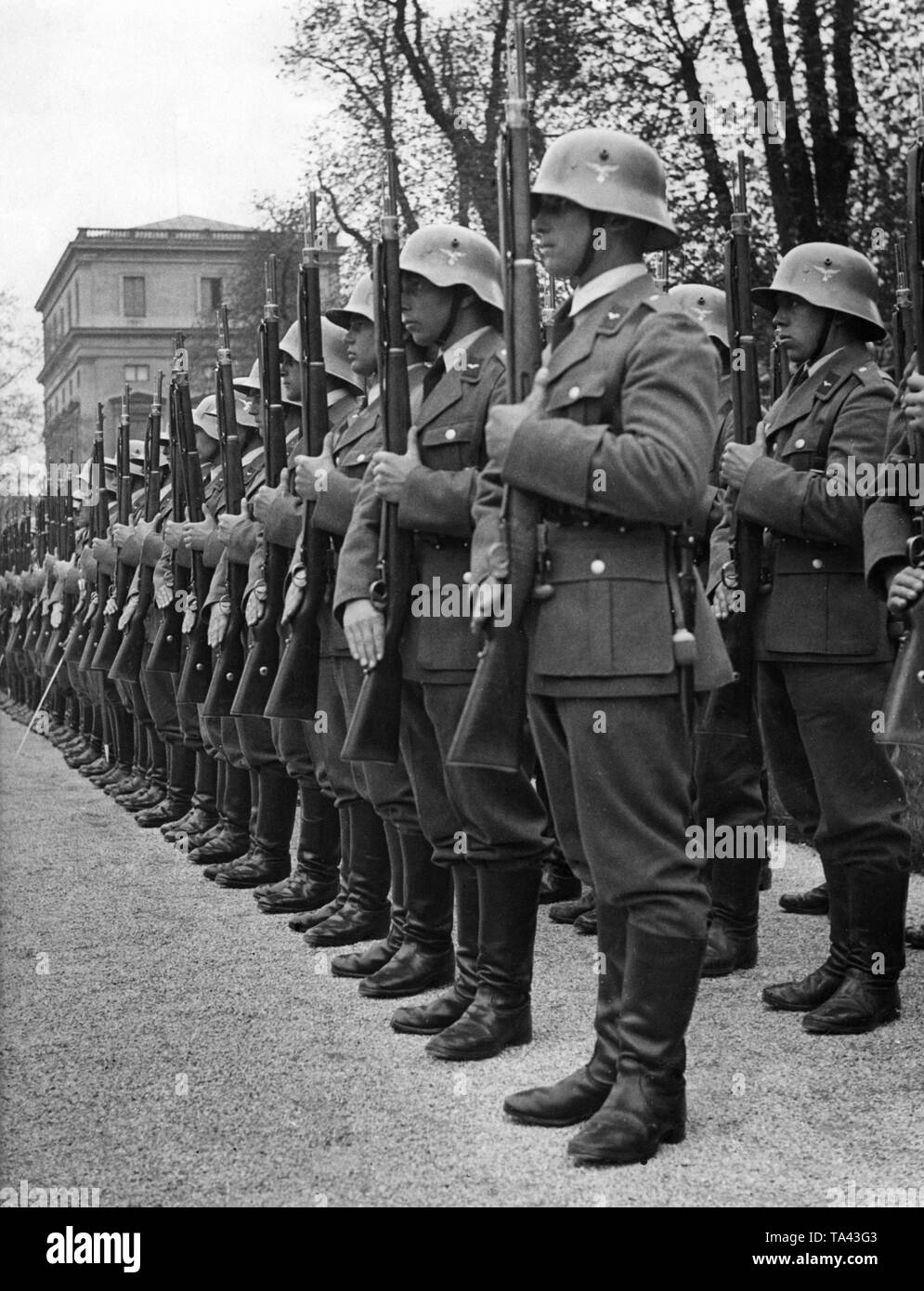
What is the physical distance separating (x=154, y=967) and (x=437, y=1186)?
2.72 metres

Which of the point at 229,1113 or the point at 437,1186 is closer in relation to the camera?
the point at 437,1186

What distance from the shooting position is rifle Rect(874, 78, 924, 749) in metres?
4.61

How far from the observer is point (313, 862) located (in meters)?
7.62

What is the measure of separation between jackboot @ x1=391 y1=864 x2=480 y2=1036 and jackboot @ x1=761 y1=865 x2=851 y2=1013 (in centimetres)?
95

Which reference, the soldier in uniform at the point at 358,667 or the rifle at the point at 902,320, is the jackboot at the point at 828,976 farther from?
the rifle at the point at 902,320

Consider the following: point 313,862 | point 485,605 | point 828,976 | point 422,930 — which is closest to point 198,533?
point 313,862

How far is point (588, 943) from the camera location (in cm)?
688

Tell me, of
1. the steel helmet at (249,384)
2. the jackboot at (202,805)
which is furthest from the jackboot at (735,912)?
the steel helmet at (249,384)

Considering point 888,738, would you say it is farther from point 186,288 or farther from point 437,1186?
point 186,288

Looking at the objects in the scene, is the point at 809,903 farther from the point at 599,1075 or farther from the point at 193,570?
the point at 193,570

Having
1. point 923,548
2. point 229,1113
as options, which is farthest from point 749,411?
point 229,1113

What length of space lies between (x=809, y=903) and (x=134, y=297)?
2313 centimetres

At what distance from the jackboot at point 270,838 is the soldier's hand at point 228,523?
115 centimetres
